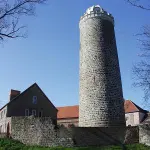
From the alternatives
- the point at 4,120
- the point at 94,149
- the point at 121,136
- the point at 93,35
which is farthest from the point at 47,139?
the point at 4,120

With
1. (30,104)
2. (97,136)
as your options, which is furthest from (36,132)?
(30,104)

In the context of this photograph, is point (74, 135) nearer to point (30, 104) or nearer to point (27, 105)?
point (27, 105)

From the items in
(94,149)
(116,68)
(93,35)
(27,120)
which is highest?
(93,35)

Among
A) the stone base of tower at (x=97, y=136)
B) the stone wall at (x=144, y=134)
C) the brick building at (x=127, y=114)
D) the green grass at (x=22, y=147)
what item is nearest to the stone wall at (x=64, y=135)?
the stone base of tower at (x=97, y=136)

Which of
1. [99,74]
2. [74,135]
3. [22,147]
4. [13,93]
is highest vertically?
[99,74]

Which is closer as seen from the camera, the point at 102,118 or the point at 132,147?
the point at 132,147

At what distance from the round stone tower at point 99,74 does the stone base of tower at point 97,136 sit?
2195 mm

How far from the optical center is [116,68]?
2625cm

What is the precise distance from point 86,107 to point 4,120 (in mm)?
12785

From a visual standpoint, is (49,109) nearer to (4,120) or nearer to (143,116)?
(4,120)

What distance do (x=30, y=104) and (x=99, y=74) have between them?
12731mm

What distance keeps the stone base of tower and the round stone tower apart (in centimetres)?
220

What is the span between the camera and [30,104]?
115 feet

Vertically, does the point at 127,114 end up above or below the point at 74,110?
below
